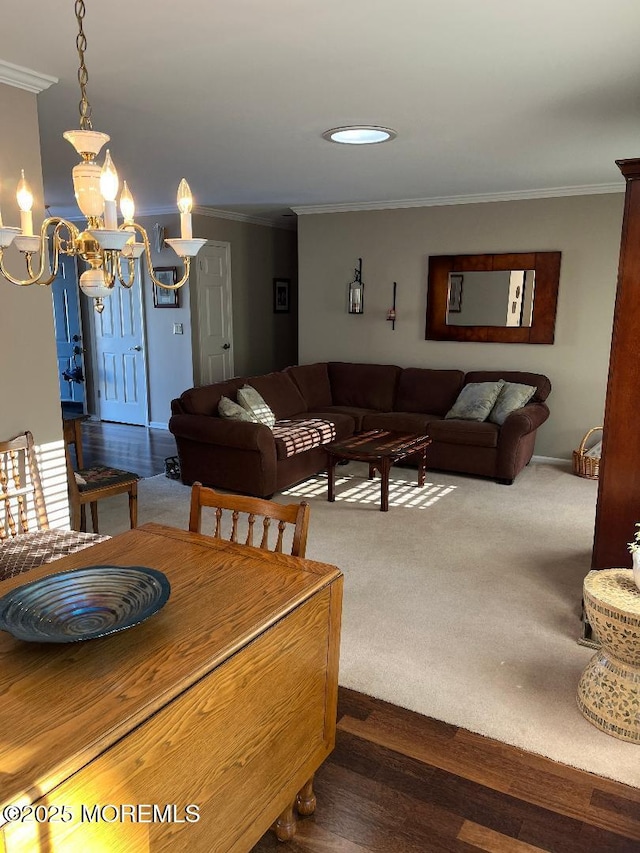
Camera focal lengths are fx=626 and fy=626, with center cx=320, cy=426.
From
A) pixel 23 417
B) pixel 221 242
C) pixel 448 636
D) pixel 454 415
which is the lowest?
pixel 448 636

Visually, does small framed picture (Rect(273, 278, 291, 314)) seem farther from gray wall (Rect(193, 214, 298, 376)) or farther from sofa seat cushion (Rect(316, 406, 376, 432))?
sofa seat cushion (Rect(316, 406, 376, 432))

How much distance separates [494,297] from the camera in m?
6.02

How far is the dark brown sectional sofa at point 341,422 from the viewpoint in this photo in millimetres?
4711

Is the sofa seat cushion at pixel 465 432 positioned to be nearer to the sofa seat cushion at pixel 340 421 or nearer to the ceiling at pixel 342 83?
the sofa seat cushion at pixel 340 421

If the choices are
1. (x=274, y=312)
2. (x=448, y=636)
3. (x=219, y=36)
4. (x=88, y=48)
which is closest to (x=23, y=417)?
(x=88, y=48)

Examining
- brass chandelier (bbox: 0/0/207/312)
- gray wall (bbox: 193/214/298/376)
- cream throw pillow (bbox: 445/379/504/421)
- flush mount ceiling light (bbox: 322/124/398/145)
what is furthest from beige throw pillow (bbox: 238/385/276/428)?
brass chandelier (bbox: 0/0/207/312)

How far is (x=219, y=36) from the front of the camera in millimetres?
2355

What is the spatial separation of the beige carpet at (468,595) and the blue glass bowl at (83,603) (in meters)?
1.25

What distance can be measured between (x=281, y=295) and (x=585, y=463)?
4614mm

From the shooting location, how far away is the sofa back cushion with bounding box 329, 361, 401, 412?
6.37 meters

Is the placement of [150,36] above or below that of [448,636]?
above

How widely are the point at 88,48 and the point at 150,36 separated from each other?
12.0 inches

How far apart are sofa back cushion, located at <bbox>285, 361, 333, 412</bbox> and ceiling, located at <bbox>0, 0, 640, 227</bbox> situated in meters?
2.00

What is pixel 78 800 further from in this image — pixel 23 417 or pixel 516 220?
pixel 516 220
